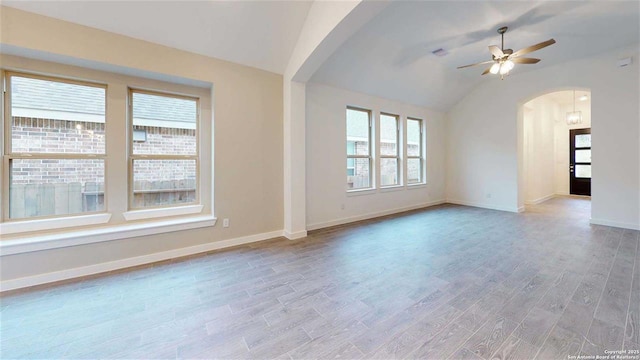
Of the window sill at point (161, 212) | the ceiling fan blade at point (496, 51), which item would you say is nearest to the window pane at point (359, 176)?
the ceiling fan blade at point (496, 51)

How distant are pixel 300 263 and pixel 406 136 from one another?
456cm

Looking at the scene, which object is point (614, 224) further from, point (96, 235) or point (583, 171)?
point (96, 235)

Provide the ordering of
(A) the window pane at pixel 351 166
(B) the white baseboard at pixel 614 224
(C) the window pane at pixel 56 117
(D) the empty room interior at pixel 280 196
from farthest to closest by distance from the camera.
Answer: (A) the window pane at pixel 351 166
(B) the white baseboard at pixel 614 224
(C) the window pane at pixel 56 117
(D) the empty room interior at pixel 280 196

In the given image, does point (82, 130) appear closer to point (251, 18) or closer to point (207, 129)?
point (207, 129)

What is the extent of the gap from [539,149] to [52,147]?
36.4 ft

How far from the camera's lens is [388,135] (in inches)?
231

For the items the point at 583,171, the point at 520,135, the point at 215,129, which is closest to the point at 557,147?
the point at 583,171

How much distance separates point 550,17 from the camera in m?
3.53

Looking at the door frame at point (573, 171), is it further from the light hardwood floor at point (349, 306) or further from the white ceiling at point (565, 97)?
the light hardwood floor at point (349, 306)

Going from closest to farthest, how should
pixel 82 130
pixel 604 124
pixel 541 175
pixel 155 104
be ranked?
pixel 82 130, pixel 155 104, pixel 604 124, pixel 541 175

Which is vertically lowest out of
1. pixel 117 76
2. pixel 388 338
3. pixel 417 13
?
pixel 388 338

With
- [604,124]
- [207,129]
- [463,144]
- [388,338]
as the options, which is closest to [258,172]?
[207,129]

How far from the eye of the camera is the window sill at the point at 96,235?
7.86 feet

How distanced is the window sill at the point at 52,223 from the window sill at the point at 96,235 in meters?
0.08
